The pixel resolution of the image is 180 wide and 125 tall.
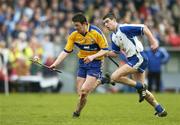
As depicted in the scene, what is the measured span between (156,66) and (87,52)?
13965mm

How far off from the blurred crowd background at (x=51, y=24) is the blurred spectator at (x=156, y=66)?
1010 mm

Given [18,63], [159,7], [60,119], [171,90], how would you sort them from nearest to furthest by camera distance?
[60,119], [18,63], [171,90], [159,7]

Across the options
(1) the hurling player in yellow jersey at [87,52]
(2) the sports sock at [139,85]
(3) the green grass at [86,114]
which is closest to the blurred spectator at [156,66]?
A: (3) the green grass at [86,114]

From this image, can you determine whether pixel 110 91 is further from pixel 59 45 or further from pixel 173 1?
pixel 173 1

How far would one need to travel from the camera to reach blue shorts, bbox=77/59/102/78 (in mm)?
15867

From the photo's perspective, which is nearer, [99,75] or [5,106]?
[99,75]

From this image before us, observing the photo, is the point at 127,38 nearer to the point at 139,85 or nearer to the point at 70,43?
the point at 139,85

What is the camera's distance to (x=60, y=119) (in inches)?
609

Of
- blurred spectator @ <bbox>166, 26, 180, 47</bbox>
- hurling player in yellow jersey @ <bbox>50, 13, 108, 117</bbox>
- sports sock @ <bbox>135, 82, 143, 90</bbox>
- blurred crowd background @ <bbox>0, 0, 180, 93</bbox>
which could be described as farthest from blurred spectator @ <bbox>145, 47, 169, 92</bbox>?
sports sock @ <bbox>135, 82, 143, 90</bbox>

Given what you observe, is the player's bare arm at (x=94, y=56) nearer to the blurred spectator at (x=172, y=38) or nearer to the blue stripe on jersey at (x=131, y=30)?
the blue stripe on jersey at (x=131, y=30)

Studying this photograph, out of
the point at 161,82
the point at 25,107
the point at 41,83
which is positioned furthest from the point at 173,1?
the point at 25,107

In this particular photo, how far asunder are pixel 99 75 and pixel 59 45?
14.2m

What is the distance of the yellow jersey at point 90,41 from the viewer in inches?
619

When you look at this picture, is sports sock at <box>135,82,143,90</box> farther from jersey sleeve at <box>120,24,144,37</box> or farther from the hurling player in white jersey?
jersey sleeve at <box>120,24,144,37</box>
